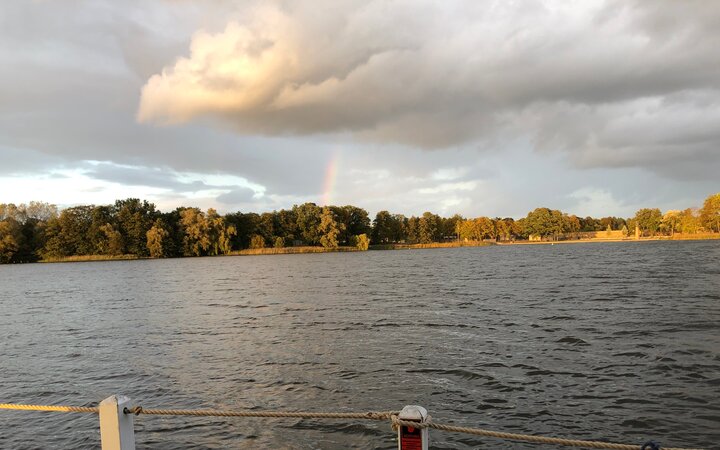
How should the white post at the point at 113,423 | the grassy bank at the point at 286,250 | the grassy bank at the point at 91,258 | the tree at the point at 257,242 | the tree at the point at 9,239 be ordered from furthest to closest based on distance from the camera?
Result: the tree at the point at 257,242 → the grassy bank at the point at 286,250 → the grassy bank at the point at 91,258 → the tree at the point at 9,239 → the white post at the point at 113,423

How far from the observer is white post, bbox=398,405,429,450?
480 centimetres

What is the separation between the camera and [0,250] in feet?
474

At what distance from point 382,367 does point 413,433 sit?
1383 centimetres

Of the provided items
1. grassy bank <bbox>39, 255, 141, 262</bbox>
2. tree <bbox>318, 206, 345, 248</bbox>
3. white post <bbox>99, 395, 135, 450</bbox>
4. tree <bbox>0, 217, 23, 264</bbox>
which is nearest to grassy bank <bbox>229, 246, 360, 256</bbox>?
tree <bbox>318, 206, 345, 248</bbox>

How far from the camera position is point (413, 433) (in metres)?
4.88

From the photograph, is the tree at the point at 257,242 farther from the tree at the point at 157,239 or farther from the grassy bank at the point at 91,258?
the grassy bank at the point at 91,258

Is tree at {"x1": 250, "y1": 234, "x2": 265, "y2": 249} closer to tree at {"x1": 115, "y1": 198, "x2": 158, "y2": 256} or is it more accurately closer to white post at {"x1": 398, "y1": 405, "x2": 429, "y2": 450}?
tree at {"x1": 115, "y1": 198, "x2": 158, "y2": 256}

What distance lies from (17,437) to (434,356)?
1392cm

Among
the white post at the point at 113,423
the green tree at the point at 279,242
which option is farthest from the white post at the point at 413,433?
the green tree at the point at 279,242

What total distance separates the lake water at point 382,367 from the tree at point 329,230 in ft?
443

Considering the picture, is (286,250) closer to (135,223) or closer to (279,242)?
(279,242)

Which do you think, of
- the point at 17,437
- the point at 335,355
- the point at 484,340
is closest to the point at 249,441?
the point at 17,437

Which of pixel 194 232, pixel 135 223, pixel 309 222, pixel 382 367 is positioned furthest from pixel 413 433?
pixel 309 222

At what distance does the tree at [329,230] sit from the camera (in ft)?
569
